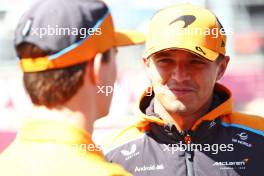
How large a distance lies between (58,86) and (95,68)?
4.5 inches

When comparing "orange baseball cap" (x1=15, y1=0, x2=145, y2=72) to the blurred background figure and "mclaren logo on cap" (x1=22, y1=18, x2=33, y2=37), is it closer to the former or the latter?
"mclaren logo on cap" (x1=22, y1=18, x2=33, y2=37)

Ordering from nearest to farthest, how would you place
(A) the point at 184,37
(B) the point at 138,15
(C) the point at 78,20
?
(C) the point at 78,20
(A) the point at 184,37
(B) the point at 138,15

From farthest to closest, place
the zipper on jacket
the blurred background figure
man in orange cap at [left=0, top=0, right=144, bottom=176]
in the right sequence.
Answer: the blurred background figure < the zipper on jacket < man in orange cap at [left=0, top=0, right=144, bottom=176]

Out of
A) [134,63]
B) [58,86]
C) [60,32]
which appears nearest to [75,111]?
[58,86]

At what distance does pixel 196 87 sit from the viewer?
2195 millimetres

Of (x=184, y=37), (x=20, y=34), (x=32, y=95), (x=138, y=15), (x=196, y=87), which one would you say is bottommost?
(x=138, y=15)

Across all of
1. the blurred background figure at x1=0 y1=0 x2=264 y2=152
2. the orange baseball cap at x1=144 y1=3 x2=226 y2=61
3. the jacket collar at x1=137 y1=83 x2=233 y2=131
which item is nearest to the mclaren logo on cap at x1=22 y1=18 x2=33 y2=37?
the orange baseball cap at x1=144 y1=3 x2=226 y2=61

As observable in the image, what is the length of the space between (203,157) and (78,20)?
39.2 inches

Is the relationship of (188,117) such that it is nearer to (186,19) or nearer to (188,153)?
(188,153)

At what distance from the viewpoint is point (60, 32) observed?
139 centimetres

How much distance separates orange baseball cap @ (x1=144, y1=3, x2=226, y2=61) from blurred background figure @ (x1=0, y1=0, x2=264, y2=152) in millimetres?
3352

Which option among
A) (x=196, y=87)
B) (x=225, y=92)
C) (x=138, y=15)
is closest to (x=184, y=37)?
(x=196, y=87)

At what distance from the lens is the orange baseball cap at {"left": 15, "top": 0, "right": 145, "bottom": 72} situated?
4.51 feet

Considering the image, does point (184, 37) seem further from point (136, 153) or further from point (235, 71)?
point (235, 71)
